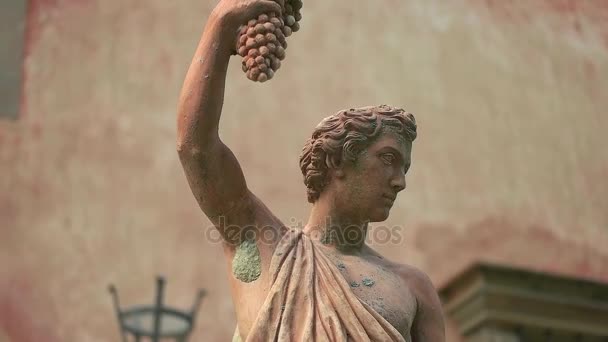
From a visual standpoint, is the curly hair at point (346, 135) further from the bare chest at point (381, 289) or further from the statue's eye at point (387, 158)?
the bare chest at point (381, 289)

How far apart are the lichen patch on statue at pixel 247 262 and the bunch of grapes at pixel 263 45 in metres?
0.37

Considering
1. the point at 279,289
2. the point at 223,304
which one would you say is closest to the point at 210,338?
the point at 223,304

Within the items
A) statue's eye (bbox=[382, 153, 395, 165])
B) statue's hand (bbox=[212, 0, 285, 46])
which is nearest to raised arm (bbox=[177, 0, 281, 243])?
statue's hand (bbox=[212, 0, 285, 46])

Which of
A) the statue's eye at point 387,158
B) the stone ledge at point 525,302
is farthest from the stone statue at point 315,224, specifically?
the stone ledge at point 525,302

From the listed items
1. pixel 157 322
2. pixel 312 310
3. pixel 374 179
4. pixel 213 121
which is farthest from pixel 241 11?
pixel 157 322

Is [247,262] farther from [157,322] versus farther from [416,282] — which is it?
[157,322]

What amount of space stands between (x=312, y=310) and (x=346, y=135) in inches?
16.4

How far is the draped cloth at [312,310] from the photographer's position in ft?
10.4

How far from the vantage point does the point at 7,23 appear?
387 inches

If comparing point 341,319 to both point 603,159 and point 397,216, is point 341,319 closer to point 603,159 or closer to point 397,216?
point 397,216

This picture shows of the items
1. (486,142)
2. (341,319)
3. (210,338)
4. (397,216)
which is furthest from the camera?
(486,142)

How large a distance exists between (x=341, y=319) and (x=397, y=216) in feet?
20.9

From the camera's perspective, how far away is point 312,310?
320cm

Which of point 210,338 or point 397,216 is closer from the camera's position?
point 210,338
